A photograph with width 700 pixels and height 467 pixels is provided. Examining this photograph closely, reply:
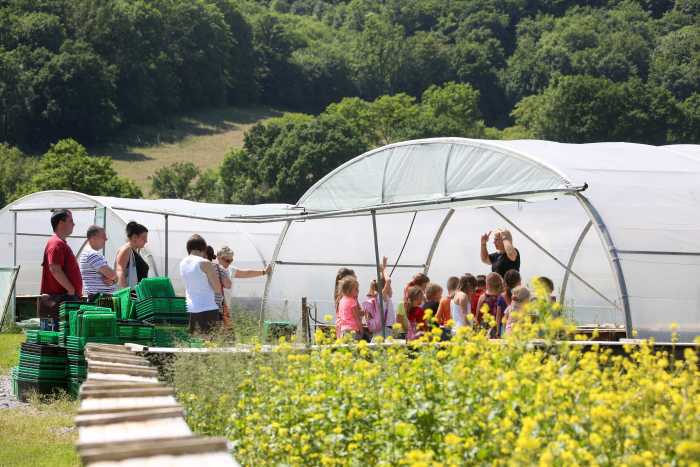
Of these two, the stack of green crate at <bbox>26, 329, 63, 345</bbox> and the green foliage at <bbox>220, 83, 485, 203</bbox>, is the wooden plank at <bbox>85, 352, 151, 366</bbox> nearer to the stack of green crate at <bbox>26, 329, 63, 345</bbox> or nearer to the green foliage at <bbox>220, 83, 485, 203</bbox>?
the stack of green crate at <bbox>26, 329, 63, 345</bbox>

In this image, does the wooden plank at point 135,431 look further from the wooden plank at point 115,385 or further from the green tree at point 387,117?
the green tree at point 387,117

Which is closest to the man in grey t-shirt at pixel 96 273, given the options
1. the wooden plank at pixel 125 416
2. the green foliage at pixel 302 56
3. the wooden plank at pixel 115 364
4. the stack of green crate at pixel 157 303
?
the stack of green crate at pixel 157 303

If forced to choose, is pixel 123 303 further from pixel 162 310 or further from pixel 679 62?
pixel 679 62

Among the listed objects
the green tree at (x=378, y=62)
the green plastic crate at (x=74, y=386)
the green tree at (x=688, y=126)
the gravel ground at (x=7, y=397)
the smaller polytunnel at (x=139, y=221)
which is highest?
the green tree at (x=378, y=62)

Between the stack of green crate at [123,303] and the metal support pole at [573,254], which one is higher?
the metal support pole at [573,254]

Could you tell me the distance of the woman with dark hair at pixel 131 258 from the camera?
11.9 meters

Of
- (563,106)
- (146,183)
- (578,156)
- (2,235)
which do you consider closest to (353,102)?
(563,106)

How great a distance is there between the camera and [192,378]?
7551mm

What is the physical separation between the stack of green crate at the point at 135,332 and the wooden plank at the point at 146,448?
6.57 meters

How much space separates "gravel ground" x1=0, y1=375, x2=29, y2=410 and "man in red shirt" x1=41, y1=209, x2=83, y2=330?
919mm

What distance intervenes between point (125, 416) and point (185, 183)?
73.6 meters

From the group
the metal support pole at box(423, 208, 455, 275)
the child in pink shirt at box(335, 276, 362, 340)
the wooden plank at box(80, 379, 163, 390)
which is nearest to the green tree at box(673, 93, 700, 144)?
the metal support pole at box(423, 208, 455, 275)

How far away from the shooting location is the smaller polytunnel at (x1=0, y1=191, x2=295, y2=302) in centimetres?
2205

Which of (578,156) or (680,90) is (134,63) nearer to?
(680,90)
